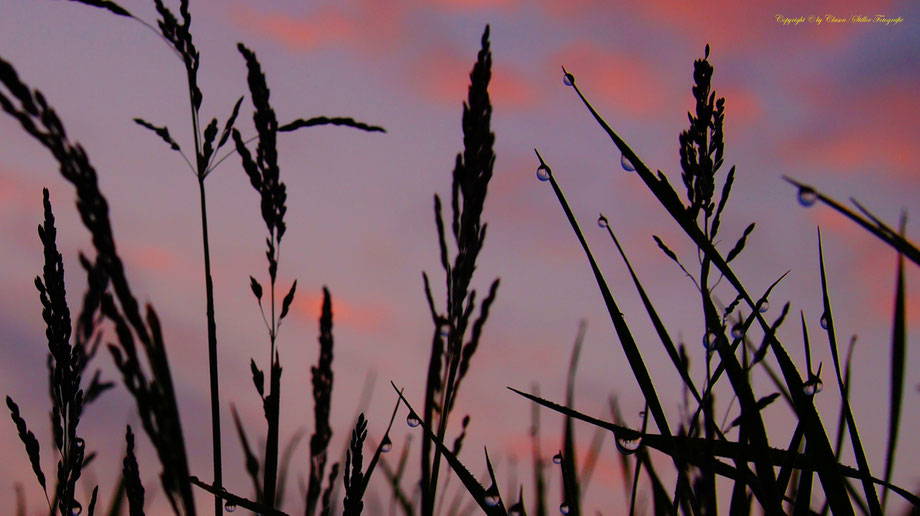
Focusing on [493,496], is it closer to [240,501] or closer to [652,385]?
[652,385]

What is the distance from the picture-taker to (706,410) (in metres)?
1.32

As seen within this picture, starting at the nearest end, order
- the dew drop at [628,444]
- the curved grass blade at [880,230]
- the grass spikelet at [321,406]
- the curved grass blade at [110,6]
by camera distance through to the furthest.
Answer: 1. the curved grass blade at [880,230]
2. the dew drop at [628,444]
3. the curved grass blade at [110,6]
4. the grass spikelet at [321,406]

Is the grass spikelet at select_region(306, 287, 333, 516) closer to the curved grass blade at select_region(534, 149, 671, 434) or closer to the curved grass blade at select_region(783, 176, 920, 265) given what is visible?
the curved grass blade at select_region(534, 149, 671, 434)

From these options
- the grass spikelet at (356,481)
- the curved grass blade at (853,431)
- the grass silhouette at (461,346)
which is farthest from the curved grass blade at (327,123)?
the curved grass blade at (853,431)

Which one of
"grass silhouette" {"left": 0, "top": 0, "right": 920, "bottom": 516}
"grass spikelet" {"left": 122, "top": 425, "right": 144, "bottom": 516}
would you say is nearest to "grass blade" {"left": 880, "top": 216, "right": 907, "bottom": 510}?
"grass silhouette" {"left": 0, "top": 0, "right": 920, "bottom": 516}

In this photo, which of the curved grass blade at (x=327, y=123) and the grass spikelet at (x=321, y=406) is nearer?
the curved grass blade at (x=327, y=123)

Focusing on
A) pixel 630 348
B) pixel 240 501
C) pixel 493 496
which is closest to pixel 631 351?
pixel 630 348

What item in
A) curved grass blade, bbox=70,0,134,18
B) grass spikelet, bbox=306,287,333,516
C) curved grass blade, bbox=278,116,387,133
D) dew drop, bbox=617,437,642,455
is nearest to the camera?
dew drop, bbox=617,437,642,455

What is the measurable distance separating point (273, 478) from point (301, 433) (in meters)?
2.21

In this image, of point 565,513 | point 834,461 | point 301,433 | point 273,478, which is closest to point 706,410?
point 834,461

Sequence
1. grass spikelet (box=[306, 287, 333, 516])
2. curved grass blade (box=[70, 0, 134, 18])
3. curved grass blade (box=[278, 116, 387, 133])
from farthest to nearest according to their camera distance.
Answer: grass spikelet (box=[306, 287, 333, 516]) → curved grass blade (box=[278, 116, 387, 133]) → curved grass blade (box=[70, 0, 134, 18])

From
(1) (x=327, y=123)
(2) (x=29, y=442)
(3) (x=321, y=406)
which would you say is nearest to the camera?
(2) (x=29, y=442)

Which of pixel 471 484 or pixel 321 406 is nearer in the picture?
pixel 471 484

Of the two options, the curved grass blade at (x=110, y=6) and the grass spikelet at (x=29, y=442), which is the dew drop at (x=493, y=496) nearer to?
the grass spikelet at (x=29, y=442)
